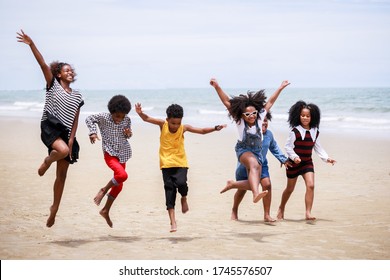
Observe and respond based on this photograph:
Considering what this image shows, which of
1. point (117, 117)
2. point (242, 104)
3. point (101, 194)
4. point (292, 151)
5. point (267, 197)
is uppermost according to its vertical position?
point (242, 104)

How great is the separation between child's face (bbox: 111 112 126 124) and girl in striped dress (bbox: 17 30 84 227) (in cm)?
42

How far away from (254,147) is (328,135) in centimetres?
1332

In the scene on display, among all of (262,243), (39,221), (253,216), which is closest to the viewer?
(262,243)

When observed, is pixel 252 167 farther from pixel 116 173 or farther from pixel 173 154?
pixel 116 173

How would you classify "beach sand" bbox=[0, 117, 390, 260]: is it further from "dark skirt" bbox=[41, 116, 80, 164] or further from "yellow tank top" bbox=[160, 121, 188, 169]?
"dark skirt" bbox=[41, 116, 80, 164]

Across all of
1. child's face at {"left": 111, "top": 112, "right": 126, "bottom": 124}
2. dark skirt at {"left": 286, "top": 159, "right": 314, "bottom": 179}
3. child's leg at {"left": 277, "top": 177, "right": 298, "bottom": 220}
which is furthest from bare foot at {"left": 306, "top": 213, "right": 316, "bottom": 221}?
child's face at {"left": 111, "top": 112, "right": 126, "bottom": 124}

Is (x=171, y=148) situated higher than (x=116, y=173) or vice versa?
(x=171, y=148)

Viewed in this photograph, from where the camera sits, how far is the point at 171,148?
7586 millimetres

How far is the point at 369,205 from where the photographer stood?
966cm

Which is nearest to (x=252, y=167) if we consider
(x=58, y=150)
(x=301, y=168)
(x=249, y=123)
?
(x=249, y=123)

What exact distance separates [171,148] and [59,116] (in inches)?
53.3

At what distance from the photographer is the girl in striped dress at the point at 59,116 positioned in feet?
23.5

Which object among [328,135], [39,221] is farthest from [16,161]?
[328,135]

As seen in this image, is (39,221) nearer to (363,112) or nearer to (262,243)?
(262,243)
